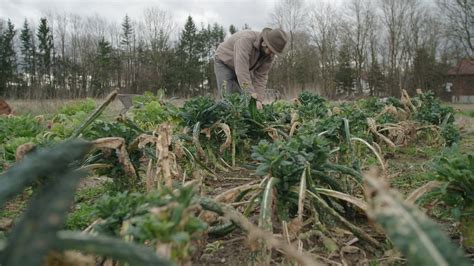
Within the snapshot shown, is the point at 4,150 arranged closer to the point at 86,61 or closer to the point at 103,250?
the point at 103,250

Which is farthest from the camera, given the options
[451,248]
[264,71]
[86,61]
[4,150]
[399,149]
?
[86,61]

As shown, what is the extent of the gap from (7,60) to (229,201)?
4425 cm

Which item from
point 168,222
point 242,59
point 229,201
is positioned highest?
point 242,59

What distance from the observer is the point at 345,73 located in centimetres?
4397

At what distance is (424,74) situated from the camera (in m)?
39.6

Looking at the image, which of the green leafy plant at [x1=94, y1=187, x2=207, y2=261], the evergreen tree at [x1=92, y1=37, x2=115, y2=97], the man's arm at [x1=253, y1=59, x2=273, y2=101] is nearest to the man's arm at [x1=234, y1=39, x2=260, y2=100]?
the man's arm at [x1=253, y1=59, x2=273, y2=101]

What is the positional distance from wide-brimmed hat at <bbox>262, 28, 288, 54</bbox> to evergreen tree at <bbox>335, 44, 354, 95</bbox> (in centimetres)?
3959

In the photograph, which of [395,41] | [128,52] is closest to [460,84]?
[395,41]

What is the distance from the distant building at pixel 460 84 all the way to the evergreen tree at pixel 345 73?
378 inches

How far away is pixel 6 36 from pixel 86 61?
7831 millimetres

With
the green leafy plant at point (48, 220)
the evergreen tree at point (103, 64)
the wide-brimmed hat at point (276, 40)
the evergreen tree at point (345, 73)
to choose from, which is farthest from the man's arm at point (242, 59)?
the evergreen tree at point (345, 73)

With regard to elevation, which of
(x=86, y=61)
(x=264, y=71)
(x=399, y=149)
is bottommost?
(x=399, y=149)

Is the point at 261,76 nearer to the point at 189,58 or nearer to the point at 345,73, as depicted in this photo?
the point at 345,73

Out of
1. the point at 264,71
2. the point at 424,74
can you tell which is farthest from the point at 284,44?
the point at 424,74
